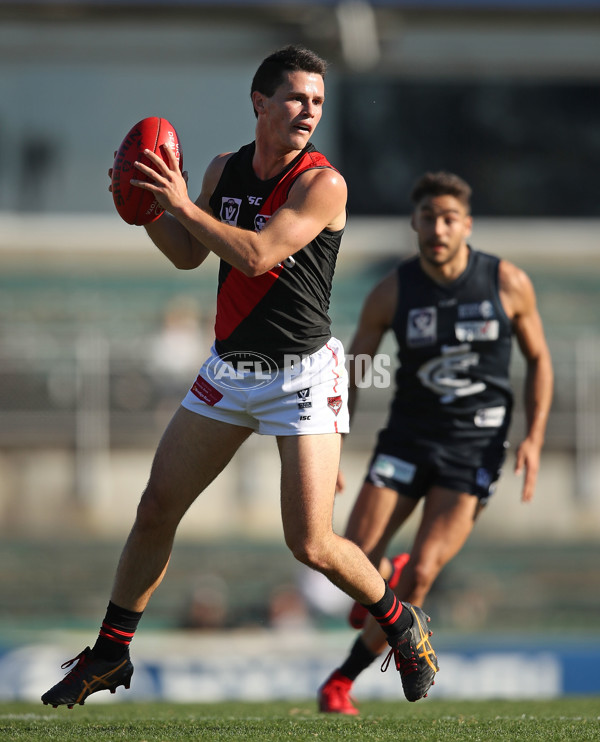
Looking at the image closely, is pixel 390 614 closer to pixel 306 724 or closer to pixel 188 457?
pixel 306 724

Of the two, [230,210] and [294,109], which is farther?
[230,210]

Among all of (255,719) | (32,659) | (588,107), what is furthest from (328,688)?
(588,107)

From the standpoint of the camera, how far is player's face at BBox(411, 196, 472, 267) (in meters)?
6.30

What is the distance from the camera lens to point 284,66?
4566 millimetres

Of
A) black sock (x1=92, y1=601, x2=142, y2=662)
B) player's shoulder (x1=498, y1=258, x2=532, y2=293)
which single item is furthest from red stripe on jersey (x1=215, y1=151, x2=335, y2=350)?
player's shoulder (x1=498, y1=258, x2=532, y2=293)

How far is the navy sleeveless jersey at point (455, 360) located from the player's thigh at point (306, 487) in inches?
70.8

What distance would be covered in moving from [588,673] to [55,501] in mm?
6991

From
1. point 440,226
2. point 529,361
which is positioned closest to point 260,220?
point 440,226

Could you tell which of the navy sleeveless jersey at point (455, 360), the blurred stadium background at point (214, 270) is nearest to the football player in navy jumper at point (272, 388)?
the navy sleeveless jersey at point (455, 360)

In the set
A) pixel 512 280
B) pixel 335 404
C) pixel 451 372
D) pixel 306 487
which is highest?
pixel 512 280

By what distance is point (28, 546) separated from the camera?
1422 centimetres

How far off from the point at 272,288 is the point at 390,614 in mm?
1449

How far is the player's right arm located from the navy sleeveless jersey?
6.00ft

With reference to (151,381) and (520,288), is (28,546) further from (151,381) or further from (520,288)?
(520,288)
